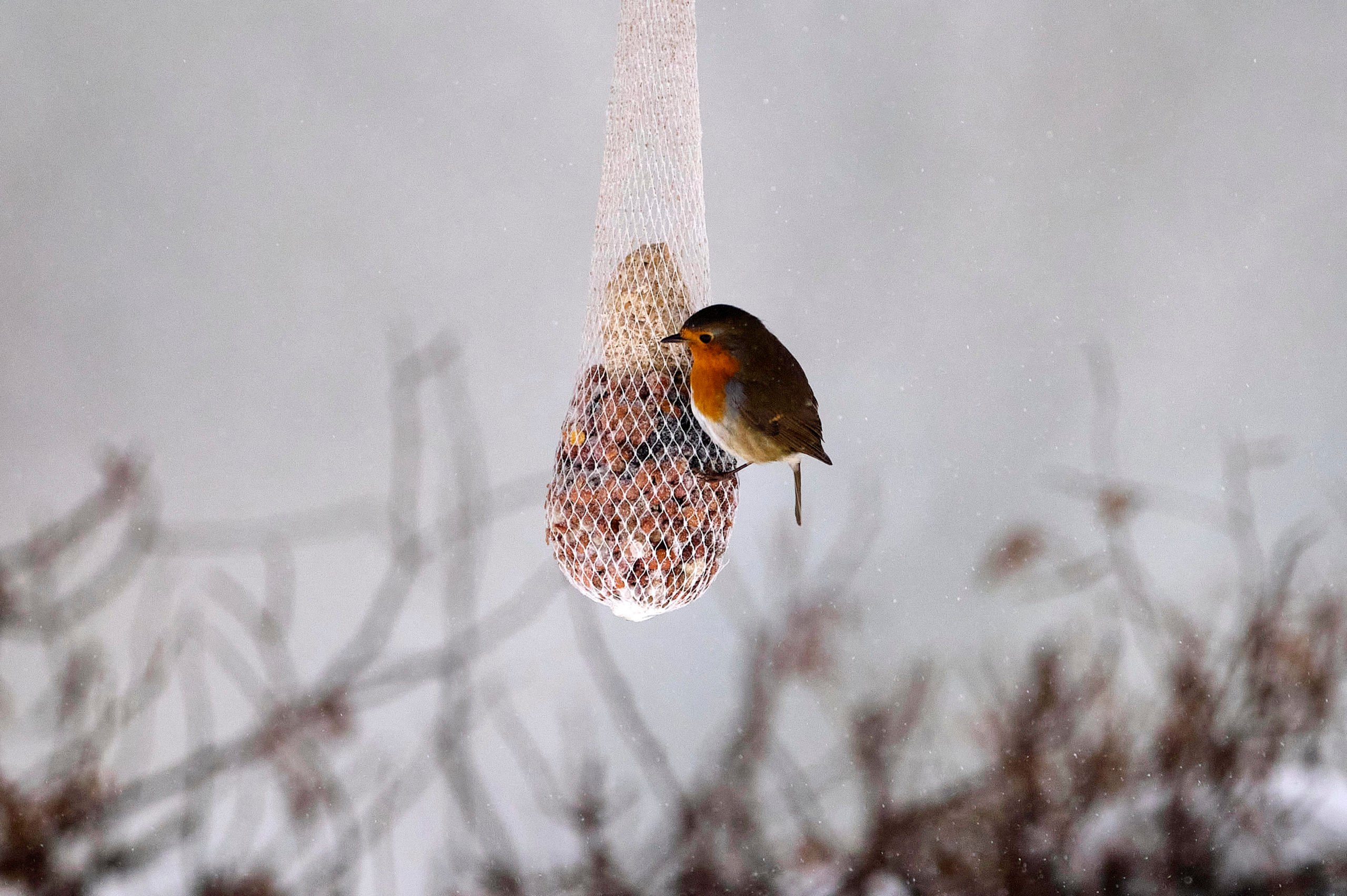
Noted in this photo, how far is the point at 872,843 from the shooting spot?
2.57 meters

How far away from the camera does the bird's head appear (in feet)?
4.31

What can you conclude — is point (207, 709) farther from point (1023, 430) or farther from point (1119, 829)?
point (1119, 829)

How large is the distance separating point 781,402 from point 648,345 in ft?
0.74

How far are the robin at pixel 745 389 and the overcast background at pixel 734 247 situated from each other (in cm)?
100

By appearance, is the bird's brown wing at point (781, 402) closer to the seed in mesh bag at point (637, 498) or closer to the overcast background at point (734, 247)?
the seed in mesh bag at point (637, 498)

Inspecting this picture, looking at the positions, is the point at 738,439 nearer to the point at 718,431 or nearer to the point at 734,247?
the point at 718,431

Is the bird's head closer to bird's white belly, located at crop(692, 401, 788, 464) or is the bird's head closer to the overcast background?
bird's white belly, located at crop(692, 401, 788, 464)

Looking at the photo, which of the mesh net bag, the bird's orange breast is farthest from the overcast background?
the bird's orange breast

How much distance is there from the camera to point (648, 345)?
1475 millimetres

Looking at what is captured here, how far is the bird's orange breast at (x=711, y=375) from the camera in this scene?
4.36 ft

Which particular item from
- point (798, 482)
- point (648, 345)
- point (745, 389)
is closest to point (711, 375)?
point (745, 389)

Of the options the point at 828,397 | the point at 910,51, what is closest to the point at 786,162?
the point at 910,51

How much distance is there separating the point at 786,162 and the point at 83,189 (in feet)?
4.82

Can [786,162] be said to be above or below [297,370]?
above
